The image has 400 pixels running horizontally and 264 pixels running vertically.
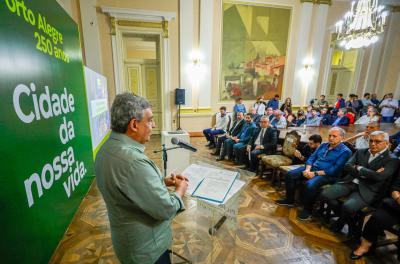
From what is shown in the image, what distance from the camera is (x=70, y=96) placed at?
107 inches

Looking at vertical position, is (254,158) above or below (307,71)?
below

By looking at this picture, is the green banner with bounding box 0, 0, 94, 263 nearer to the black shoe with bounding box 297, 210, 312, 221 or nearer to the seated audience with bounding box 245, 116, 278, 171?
the black shoe with bounding box 297, 210, 312, 221

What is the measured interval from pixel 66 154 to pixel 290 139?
3.64 m

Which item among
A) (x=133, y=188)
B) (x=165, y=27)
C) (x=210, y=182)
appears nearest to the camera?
(x=133, y=188)

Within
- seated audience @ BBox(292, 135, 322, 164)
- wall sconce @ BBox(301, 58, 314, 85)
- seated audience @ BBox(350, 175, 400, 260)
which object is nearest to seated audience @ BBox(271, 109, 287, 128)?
seated audience @ BBox(292, 135, 322, 164)

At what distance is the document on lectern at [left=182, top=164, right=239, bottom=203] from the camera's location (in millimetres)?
1311

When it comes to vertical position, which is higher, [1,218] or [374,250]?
[1,218]

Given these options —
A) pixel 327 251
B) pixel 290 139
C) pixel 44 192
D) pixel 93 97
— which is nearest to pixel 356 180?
pixel 327 251

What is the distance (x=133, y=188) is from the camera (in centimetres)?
94

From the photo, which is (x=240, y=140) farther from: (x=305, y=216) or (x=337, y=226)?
(x=337, y=226)

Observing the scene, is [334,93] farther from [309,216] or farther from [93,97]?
[93,97]

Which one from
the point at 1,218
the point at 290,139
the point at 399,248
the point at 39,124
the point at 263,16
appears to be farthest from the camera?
the point at 263,16

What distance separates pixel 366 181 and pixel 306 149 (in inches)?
54.1

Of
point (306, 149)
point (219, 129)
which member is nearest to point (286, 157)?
point (306, 149)
